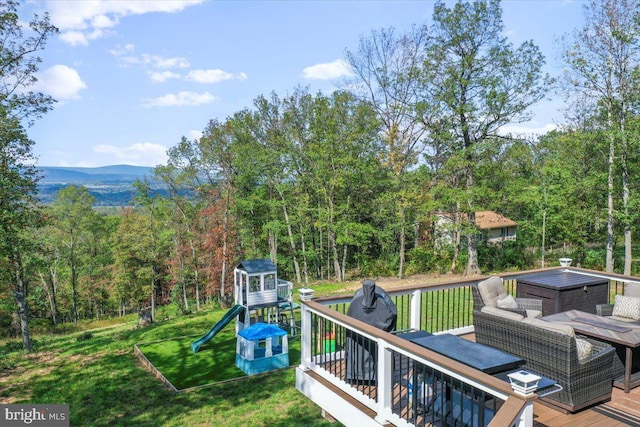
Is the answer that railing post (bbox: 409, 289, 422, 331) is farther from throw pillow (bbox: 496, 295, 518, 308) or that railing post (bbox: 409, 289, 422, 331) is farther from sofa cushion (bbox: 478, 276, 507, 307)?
throw pillow (bbox: 496, 295, 518, 308)

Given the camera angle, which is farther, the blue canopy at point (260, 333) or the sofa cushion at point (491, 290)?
the blue canopy at point (260, 333)

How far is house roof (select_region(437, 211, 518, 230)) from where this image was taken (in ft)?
58.8

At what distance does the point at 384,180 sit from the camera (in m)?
19.0

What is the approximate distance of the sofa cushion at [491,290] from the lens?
532cm

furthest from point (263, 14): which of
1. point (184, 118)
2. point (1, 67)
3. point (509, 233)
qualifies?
point (509, 233)

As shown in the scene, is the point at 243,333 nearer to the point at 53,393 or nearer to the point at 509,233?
the point at 53,393

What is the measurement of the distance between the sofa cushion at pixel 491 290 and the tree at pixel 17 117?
10.4m

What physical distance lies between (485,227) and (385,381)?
57.3 feet

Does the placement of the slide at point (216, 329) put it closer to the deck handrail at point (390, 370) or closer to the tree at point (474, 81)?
the deck handrail at point (390, 370)

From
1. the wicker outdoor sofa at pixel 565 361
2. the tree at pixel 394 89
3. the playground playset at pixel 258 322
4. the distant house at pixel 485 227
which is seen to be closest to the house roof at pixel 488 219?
the distant house at pixel 485 227

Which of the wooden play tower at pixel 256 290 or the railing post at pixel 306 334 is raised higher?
the railing post at pixel 306 334

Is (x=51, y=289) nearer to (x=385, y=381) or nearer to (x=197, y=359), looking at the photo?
(x=197, y=359)

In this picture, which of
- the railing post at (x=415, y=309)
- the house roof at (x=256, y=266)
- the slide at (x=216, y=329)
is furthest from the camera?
the house roof at (x=256, y=266)

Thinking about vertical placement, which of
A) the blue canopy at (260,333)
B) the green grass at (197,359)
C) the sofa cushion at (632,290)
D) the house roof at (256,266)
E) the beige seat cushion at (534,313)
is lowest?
the green grass at (197,359)
